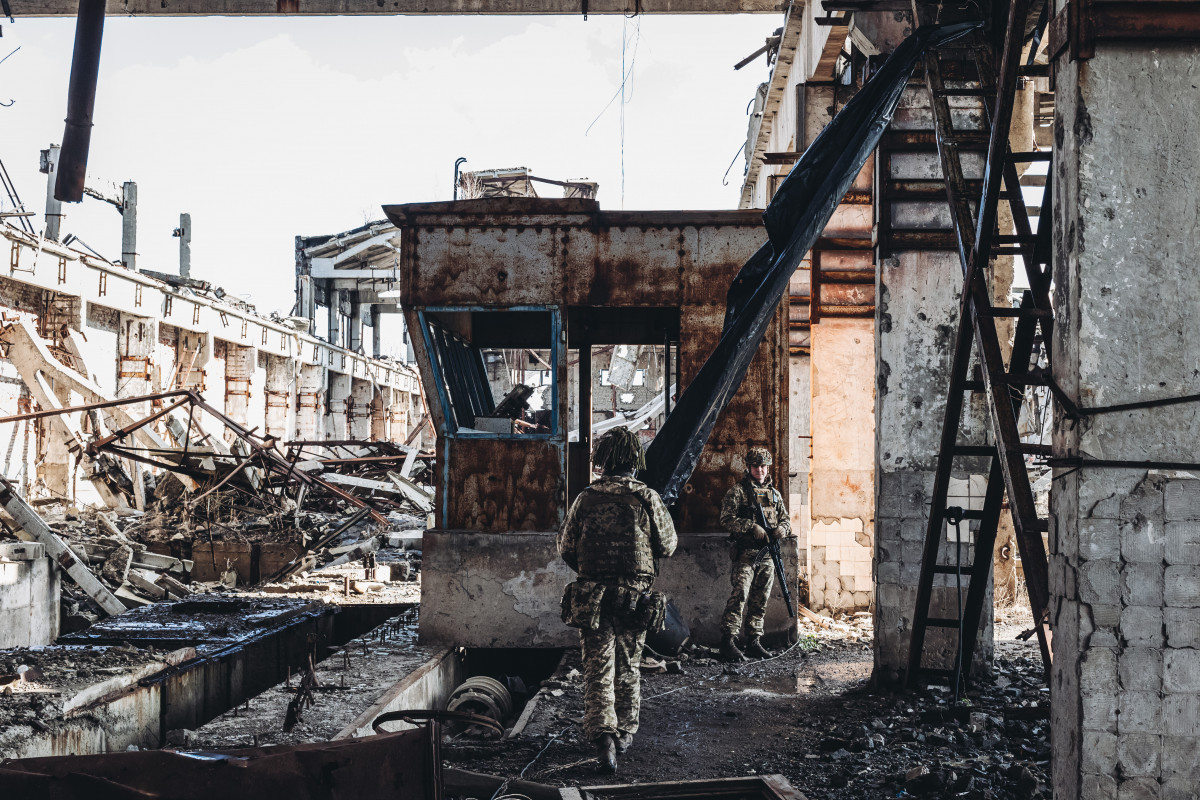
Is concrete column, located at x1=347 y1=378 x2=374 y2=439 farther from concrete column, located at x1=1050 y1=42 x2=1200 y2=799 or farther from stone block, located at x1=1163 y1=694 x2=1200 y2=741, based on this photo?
stone block, located at x1=1163 y1=694 x2=1200 y2=741

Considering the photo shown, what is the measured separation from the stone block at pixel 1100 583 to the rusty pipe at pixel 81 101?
16.0ft

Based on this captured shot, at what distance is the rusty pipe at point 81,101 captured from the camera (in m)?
4.76

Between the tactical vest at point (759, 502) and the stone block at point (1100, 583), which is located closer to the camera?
the stone block at point (1100, 583)

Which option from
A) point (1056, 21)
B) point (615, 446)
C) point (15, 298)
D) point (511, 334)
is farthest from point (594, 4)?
point (15, 298)

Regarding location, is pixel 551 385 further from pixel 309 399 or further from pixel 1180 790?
pixel 309 399

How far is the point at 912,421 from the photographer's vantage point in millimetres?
6812

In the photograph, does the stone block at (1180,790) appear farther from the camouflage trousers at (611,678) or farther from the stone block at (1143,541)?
the camouflage trousers at (611,678)

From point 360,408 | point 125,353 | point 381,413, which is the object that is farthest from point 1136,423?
point 381,413

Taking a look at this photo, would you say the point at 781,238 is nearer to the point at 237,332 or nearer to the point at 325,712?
the point at 325,712

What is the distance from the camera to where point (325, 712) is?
5.62m

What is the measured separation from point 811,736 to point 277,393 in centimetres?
2885

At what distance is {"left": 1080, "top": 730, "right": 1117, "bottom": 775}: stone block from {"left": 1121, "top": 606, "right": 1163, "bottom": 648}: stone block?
36 centimetres

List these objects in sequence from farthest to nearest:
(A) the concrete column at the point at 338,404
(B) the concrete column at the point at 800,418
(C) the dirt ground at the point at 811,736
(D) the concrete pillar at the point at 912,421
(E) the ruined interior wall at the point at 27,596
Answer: (A) the concrete column at the point at 338,404 < (B) the concrete column at the point at 800,418 < (E) the ruined interior wall at the point at 27,596 < (D) the concrete pillar at the point at 912,421 < (C) the dirt ground at the point at 811,736

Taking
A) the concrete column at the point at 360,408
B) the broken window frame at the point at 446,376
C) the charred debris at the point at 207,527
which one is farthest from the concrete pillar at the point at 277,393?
the broken window frame at the point at 446,376
